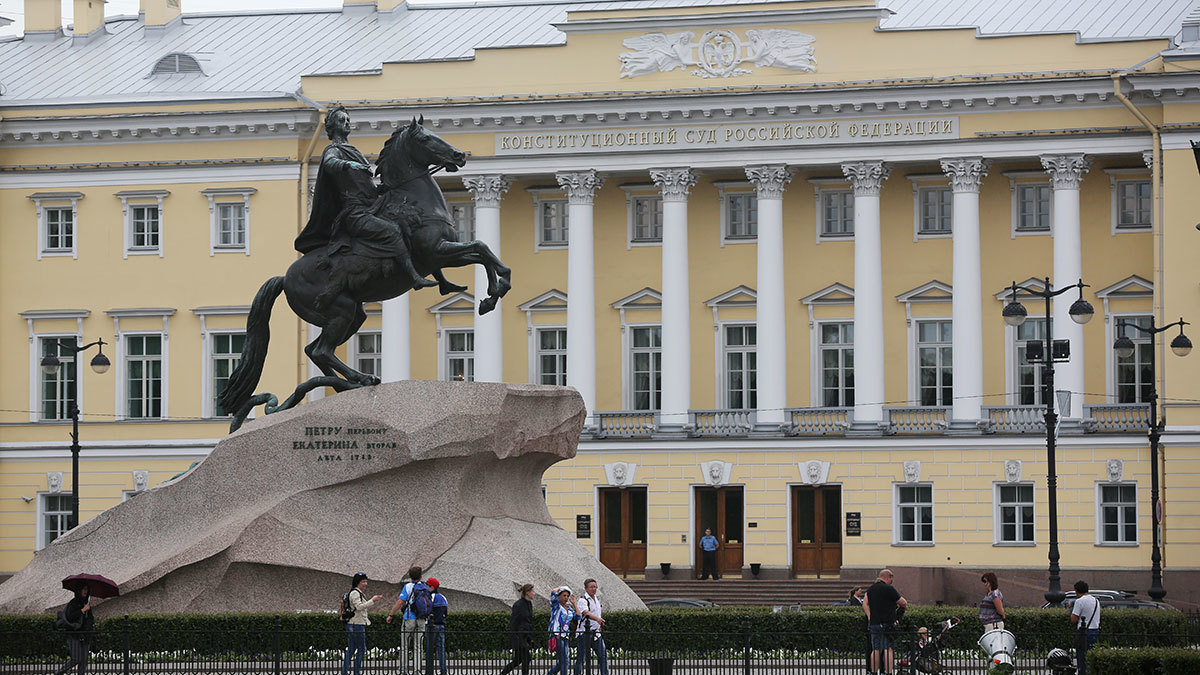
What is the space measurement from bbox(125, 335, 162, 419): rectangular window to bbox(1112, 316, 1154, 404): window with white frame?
83.9 ft

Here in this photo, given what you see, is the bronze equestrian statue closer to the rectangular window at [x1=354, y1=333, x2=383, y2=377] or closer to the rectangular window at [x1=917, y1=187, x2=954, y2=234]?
the rectangular window at [x1=917, y1=187, x2=954, y2=234]

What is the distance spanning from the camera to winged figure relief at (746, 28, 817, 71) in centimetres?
5915

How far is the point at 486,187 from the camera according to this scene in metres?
61.3

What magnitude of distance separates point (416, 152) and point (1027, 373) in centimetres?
3316

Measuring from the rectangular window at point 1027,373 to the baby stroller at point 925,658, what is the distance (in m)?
31.2

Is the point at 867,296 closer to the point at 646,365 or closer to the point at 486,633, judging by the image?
the point at 646,365

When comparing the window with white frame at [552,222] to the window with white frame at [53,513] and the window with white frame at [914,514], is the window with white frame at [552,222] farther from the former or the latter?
the window with white frame at [53,513]

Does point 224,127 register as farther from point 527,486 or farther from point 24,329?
point 527,486

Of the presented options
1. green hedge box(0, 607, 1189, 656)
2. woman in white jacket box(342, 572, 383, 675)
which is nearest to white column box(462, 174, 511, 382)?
green hedge box(0, 607, 1189, 656)

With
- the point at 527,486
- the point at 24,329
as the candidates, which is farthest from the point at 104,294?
the point at 527,486

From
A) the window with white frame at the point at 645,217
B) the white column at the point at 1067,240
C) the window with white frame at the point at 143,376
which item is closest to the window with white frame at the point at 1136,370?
the white column at the point at 1067,240

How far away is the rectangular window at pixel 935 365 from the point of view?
59906mm

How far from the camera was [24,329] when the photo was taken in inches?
2499

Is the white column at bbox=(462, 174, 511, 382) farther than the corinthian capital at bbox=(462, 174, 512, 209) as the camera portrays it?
No
